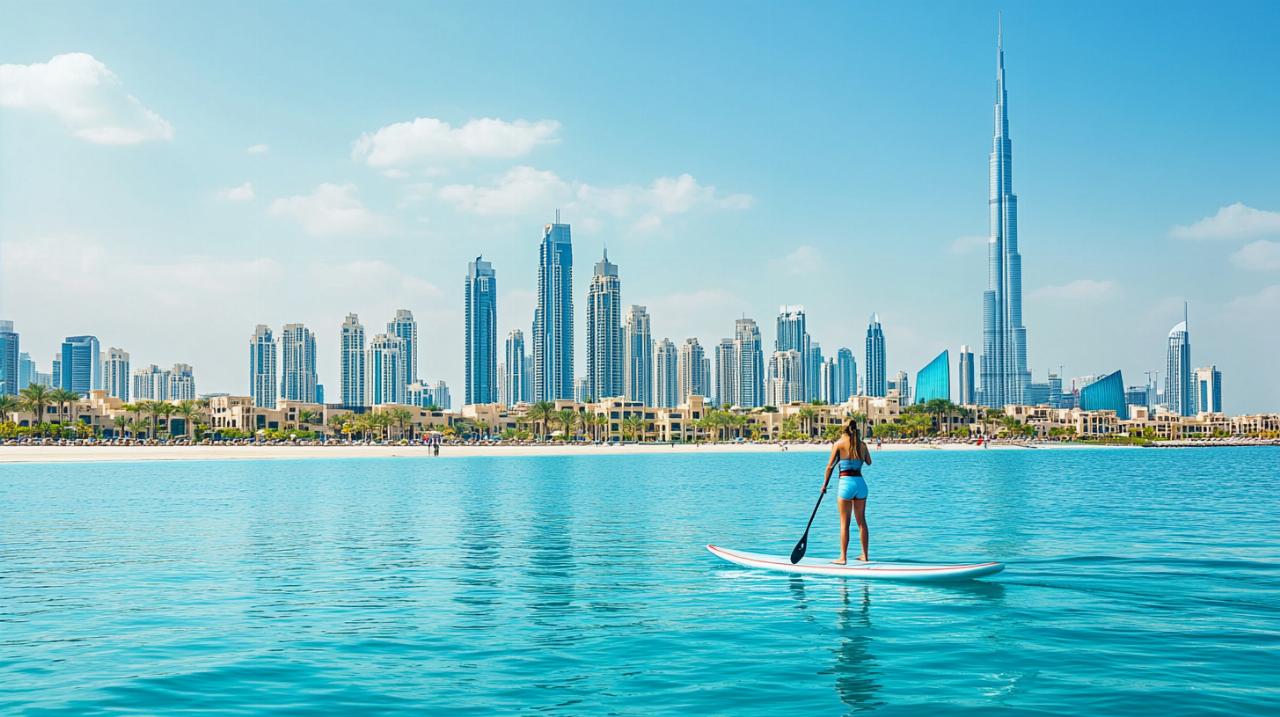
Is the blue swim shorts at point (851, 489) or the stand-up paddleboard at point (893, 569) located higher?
the blue swim shorts at point (851, 489)

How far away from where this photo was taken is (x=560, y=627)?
534 inches

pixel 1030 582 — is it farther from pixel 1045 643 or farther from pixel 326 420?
pixel 326 420

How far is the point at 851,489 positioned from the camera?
16.8 m

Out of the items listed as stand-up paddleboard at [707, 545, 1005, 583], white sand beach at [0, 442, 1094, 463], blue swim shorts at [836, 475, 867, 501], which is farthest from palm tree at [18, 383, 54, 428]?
blue swim shorts at [836, 475, 867, 501]

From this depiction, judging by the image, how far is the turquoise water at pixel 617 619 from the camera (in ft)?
33.1

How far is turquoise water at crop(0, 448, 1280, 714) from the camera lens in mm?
10086

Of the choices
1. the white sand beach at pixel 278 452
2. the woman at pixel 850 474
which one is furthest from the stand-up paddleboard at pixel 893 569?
the white sand beach at pixel 278 452

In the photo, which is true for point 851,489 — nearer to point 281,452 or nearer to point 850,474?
point 850,474

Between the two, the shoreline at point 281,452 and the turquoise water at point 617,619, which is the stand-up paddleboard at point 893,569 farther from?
the shoreline at point 281,452

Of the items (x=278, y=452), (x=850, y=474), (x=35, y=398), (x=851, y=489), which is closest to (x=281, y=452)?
(x=278, y=452)

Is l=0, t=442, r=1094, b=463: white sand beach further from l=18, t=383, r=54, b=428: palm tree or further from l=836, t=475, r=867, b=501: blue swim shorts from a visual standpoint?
l=836, t=475, r=867, b=501: blue swim shorts

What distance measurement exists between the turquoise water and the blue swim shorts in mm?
1534

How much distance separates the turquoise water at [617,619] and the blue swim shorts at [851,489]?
1.53 m

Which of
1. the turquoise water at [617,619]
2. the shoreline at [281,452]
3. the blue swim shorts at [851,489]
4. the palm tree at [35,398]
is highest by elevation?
the palm tree at [35,398]
